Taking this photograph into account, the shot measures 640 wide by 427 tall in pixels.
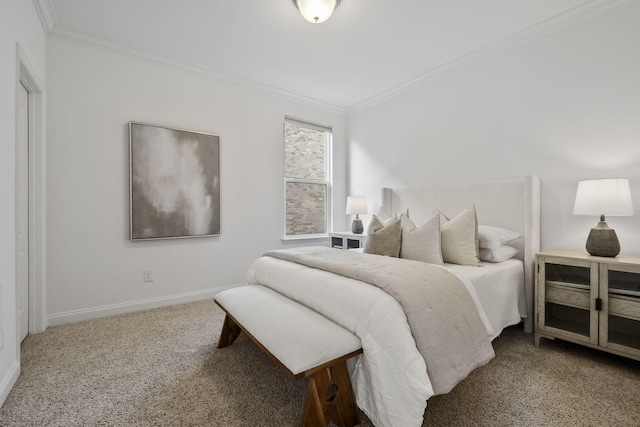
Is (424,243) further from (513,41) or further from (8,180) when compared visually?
(8,180)

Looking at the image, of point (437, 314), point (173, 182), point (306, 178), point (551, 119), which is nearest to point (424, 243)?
point (437, 314)

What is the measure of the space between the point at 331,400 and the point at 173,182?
8.64 feet

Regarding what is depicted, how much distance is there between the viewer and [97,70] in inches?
108

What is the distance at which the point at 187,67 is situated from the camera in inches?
126

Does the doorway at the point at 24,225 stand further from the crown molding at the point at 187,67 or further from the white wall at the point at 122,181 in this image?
the crown molding at the point at 187,67

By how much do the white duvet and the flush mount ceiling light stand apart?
1902 mm

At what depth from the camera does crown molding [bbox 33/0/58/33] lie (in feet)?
7.25

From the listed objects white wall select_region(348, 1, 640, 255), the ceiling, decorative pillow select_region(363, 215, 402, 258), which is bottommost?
decorative pillow select_region(363, 215, 402, 258)

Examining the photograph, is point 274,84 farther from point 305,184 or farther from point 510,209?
point 510,209

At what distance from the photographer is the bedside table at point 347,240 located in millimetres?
3737

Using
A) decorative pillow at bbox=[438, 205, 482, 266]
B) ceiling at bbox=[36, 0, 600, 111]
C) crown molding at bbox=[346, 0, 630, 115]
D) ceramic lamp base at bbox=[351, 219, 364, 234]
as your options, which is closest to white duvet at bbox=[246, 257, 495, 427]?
decorative pillow at bbox=[438, 205, 482, 266]

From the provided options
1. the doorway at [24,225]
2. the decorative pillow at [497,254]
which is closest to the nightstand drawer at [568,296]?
the decorative pillow at [497,254]

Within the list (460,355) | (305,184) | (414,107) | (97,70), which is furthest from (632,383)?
(97,70)

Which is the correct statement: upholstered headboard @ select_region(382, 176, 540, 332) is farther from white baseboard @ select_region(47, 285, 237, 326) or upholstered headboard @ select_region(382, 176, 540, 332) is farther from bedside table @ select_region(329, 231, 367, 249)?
white baseboard @ select_region(47, 285, 237, 326)
